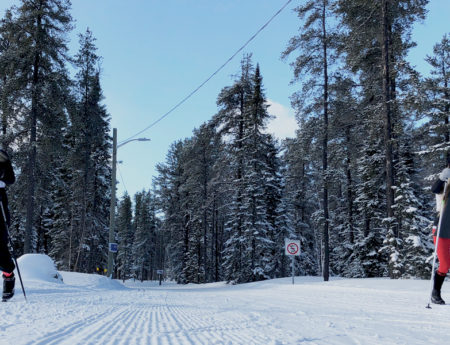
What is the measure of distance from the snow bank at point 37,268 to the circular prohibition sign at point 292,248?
964cm

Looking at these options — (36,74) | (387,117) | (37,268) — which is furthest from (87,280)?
(387,117)

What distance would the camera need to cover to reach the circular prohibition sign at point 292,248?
15.0m

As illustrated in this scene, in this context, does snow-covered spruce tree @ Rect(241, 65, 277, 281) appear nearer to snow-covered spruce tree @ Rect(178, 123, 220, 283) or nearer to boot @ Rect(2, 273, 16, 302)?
snow-covered spruce tree @ Rect(178, 123, 220, 283)

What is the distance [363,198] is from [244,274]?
11.2 metres

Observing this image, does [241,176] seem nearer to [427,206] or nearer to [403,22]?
[403,22]

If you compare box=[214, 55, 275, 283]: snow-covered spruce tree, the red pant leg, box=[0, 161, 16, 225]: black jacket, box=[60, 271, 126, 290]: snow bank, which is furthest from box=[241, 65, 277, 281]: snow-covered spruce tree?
box=[0, 161, 16, 225]: black jacket

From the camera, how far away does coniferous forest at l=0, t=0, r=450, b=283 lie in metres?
15.1

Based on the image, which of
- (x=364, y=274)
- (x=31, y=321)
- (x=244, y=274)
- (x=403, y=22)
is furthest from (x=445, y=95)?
(x=31, y=321)

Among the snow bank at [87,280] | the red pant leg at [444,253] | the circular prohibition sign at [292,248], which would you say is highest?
the red pant leg at [444,253]

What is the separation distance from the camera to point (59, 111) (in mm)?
17078

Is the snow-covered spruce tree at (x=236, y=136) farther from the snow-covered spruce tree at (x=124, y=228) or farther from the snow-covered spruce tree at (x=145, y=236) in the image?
the snow-covered spruce tree at (x=124, y=228)

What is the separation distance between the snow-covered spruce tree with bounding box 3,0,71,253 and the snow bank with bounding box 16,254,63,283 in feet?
23.2

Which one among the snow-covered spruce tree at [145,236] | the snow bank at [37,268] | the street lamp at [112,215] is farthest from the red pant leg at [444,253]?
the snow-covered spruce tree at [145,236]

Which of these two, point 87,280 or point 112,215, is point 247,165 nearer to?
point 112,215
